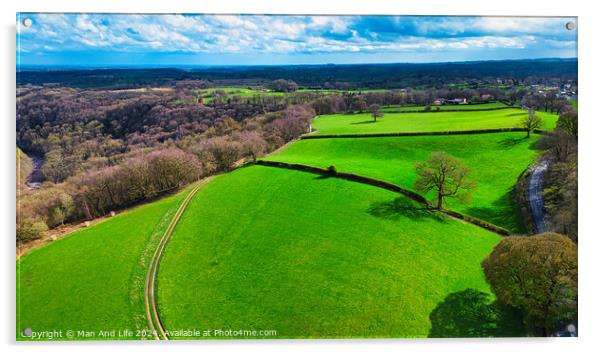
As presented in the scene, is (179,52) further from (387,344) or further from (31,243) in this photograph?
(387,344)

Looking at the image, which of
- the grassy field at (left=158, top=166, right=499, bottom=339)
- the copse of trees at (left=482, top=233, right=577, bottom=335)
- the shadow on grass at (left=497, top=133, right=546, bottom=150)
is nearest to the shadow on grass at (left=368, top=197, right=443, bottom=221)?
the grassy field at (left=158, top=166, right=499, bottom=339)

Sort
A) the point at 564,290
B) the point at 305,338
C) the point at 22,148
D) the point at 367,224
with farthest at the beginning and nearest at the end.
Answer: the point at 367,224, the point at 22,148, the point at 305,338, the point at 564,290

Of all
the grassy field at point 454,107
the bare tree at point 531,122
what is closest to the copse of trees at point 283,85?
the grassy field at point 454,107

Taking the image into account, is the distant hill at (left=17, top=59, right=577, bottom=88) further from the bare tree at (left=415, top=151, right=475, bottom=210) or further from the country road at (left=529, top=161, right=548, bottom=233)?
→ the country road at (left=529, top=161, right=548, bottom=233)

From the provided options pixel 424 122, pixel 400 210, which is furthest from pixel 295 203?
pixel 424 122

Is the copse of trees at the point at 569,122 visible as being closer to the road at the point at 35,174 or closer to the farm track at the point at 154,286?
the farm track at the point at 154,286

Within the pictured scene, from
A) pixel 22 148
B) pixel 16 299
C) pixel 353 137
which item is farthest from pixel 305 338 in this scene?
pixel 353 137
